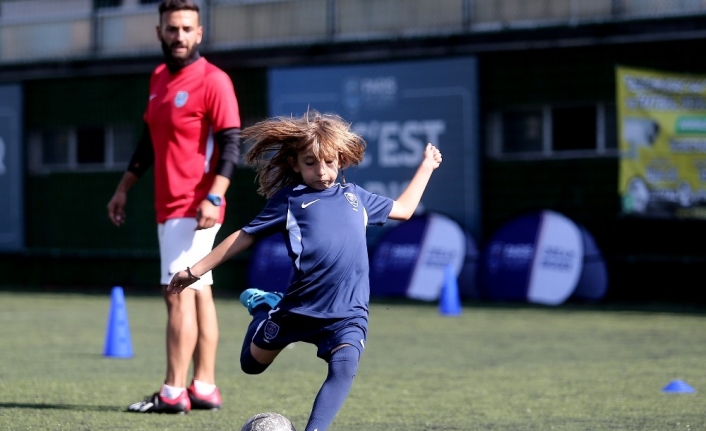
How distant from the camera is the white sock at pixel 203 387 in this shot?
7.35 metres

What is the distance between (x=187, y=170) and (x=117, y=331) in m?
3.60

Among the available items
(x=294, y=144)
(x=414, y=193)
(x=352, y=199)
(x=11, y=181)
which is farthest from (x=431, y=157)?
(x=11, y=181)

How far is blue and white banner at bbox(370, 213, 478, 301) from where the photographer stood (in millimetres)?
18859

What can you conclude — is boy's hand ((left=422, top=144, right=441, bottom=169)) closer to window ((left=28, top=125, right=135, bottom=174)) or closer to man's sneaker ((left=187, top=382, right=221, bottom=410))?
man's sneaker ((left=187, top=382, right=221, bottom=410))

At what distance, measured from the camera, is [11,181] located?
24312mm

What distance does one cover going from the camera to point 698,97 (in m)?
17.3

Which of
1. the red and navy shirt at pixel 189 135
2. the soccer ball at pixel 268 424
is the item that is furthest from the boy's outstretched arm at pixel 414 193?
the red and navy shirt at pixel 189 135

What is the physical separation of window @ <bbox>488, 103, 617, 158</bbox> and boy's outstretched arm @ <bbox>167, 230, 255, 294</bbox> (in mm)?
13689

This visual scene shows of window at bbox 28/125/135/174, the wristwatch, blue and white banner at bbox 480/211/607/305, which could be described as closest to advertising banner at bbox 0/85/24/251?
window at bbox 28/125/135/174

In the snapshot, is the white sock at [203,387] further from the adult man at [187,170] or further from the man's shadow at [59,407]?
the man's shadow at [59,407]

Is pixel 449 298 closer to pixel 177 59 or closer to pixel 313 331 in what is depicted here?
pixel 177 59

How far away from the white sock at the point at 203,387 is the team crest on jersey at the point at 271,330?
1810mm

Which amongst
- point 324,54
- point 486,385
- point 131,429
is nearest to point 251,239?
point 131,429

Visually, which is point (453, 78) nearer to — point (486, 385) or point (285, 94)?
point (285, 94)
